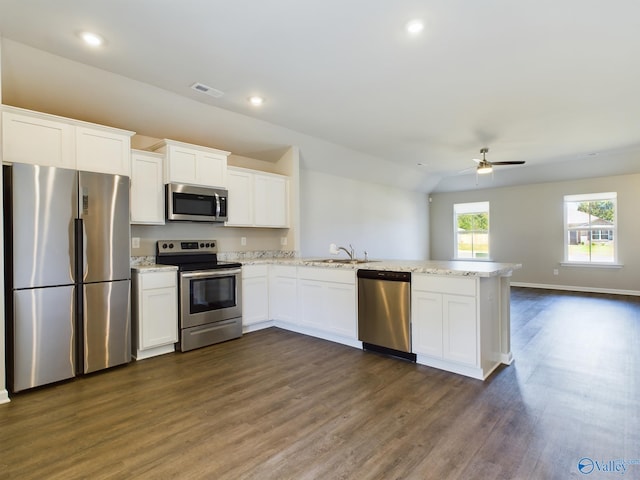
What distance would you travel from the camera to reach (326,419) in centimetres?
229

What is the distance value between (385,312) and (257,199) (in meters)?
2.51

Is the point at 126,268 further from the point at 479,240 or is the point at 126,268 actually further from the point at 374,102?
the point at 479,240

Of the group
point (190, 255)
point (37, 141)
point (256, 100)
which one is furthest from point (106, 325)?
point (256, 100)

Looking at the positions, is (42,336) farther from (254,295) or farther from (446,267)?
(446,267)

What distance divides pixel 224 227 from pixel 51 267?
88.8 inches

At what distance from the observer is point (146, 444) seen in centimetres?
201

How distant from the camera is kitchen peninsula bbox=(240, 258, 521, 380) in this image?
9.46 ft

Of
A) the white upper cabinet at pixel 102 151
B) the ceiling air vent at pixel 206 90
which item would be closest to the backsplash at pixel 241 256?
the white upper cabinet at pixel 102 151

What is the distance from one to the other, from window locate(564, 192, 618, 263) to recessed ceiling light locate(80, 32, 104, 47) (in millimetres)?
8825

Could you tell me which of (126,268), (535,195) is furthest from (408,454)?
(535,195)

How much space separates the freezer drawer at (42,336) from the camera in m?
2.66

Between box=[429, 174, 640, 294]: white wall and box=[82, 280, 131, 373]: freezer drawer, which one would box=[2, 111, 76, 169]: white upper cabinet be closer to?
box=[82, 280, 131, 373]: freezer drawer

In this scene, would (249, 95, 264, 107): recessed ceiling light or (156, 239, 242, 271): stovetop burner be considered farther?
(156, 239, 242, 271): stovetop burner

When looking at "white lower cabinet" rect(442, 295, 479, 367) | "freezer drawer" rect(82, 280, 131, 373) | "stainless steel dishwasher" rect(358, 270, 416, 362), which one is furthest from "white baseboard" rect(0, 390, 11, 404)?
"white lower cabinet" rect(442, 295, 479, 367)
